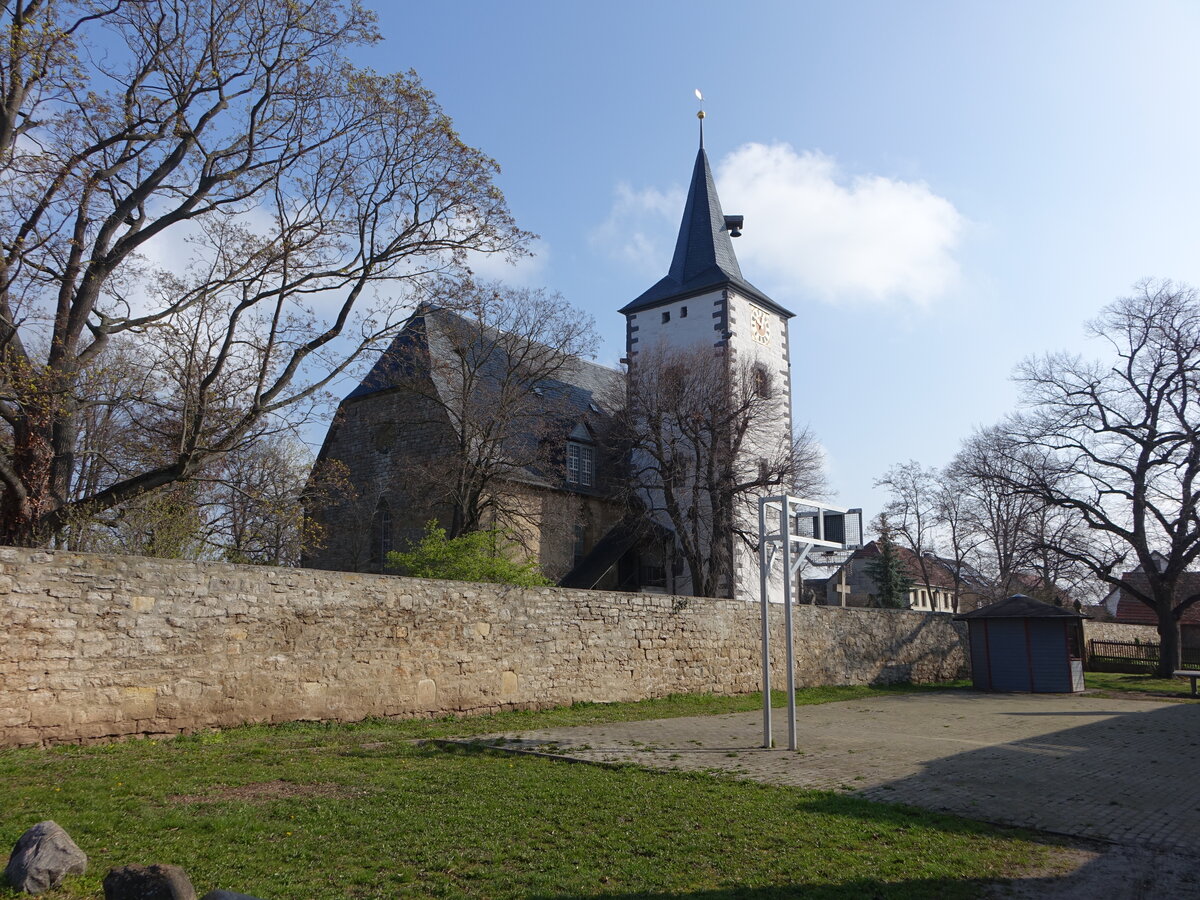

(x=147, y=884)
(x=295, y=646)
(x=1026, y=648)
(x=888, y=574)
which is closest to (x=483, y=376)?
(x=295, y=646)

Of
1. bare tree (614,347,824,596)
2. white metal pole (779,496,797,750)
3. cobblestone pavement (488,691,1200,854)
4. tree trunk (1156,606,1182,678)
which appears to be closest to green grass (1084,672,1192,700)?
tree trunk (1156,606,1182,678)

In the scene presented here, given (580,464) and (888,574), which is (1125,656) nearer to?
(888,574)

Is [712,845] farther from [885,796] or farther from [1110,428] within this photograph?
[1110,428]

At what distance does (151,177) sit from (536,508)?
52.9 feet

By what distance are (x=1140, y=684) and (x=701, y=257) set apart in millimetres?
22481

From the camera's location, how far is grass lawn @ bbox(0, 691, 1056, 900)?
5.09 meters

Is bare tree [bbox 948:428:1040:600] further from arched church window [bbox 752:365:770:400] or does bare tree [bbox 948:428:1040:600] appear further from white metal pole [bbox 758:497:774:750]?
white metal pole [bbox 758:497:774:750]

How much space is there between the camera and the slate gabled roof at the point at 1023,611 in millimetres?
23219

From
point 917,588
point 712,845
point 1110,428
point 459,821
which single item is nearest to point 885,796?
point 712,845

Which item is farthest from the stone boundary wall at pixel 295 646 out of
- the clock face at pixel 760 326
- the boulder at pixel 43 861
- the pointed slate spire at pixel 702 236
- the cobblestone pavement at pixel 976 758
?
the pointed slate spire at pixel 702 236

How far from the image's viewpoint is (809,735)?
12.4 m

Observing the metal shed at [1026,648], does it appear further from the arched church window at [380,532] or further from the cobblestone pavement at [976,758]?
the arched church window at [380,532]

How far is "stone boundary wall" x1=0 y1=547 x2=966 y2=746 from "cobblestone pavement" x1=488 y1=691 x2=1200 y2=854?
87.3 inches

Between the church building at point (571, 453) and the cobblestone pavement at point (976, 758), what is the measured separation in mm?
13017
